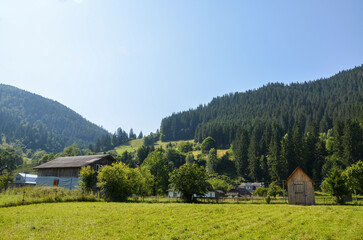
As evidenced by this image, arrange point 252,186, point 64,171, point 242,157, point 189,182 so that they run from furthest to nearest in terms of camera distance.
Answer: point 242,157 < point 252,186 < point 64,171 < point 189,182

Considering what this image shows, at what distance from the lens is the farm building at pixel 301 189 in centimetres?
3881

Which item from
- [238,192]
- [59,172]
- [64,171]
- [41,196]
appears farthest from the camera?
[238,192]

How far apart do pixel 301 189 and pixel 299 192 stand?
0.57 meters

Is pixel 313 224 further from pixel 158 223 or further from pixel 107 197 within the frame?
pixel 107 197

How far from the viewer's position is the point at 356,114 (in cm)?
11594

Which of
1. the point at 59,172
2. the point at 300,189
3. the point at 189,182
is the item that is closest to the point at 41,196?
the point at 189,182

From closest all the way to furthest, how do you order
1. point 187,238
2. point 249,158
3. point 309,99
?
point 187,238, point 249,158, point 309,99

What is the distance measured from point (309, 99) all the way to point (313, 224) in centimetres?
19099

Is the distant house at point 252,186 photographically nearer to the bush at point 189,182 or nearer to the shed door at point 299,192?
the shed door at point 299,192

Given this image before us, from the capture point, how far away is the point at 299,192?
130 ft

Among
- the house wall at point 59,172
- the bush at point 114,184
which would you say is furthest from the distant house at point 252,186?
the bush at point 114,184

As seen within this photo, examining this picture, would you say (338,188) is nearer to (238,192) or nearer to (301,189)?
(301,189)

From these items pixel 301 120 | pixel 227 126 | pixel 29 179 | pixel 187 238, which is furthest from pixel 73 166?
pixel 301 120

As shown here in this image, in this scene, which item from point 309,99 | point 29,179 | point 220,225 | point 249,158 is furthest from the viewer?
point 309,99
